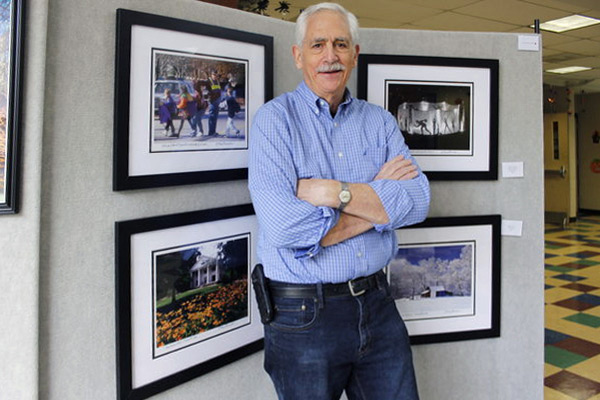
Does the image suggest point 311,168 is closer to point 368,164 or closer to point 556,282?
point 368,164

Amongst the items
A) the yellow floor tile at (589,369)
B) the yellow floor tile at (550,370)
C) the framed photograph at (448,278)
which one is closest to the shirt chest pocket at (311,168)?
the framed photograph at (448,278)

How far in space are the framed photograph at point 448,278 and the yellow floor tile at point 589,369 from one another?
4.68ft

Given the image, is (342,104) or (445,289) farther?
(445,289)

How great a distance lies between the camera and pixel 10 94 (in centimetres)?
119

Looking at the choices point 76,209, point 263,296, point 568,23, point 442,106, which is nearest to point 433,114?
point 442,106

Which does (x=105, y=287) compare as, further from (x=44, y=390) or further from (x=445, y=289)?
(x=445, y=289)

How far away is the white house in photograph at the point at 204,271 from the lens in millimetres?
1659

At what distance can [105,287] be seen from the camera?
1.44m

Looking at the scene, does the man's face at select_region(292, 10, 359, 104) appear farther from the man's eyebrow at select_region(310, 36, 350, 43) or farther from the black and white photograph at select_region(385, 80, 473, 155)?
the black and white photograph at select_region(385, 80, 473, 155)

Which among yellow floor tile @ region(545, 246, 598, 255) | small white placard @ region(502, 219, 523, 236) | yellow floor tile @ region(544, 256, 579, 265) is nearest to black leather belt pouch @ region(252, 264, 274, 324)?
small white placard @ region(502, 219, 523, 236)

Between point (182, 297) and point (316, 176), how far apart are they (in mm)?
587

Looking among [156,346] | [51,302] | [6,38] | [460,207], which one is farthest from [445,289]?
[6,38]

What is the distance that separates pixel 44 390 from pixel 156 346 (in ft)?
1.07

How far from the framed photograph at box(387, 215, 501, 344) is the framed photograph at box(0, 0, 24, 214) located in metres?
1.49
